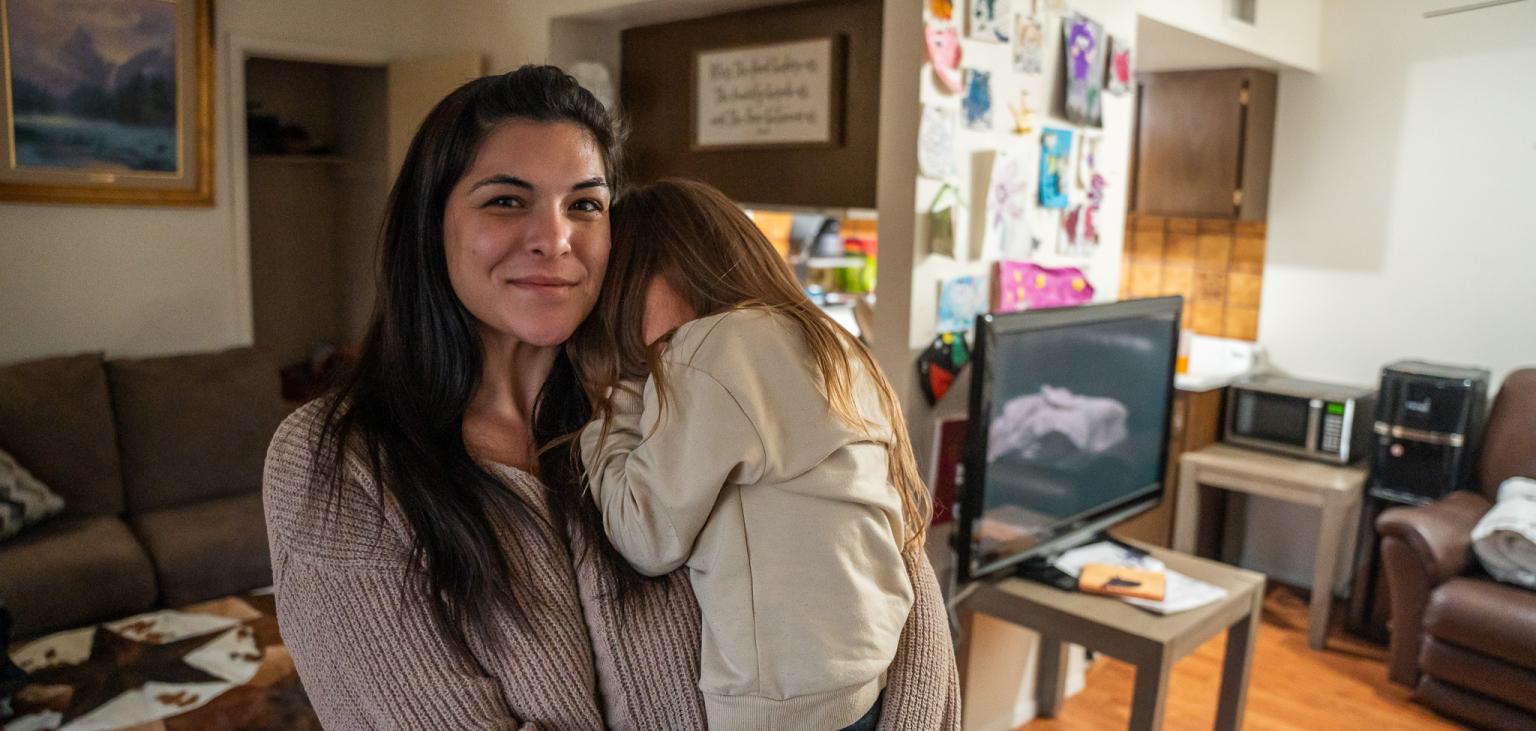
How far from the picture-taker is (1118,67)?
3037 millimetres

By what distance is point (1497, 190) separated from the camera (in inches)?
152

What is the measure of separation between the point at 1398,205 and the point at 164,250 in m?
4.50

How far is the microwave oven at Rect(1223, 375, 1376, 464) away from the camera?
3.87 metres

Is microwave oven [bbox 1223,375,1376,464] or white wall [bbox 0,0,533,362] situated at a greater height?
white wall [bbox 0,0,533,362]

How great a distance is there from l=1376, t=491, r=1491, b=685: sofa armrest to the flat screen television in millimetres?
924

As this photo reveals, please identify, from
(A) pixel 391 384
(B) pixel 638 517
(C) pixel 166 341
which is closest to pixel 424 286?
(A) pixel 391 384

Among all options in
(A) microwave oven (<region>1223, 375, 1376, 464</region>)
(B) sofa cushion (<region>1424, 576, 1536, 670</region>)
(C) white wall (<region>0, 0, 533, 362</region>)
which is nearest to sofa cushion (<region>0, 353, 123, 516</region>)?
(C) white wall (<region>0, 0, 533, 362</region>)

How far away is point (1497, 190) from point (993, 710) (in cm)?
267

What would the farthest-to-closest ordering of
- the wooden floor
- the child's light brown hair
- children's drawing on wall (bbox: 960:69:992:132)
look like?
the wooden floor → children's drawing on wall (bbox: 960:69:992:132) → the child's light brown hair

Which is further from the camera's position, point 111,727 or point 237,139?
point 237,139

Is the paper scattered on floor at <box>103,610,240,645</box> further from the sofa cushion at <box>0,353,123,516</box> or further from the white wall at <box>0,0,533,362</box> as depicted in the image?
the white wall at <box>0,0,533,362</box>

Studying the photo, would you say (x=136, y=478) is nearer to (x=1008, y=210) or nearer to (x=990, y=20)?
(x=1008, y=210)

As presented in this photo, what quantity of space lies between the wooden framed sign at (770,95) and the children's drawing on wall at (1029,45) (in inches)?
18.7

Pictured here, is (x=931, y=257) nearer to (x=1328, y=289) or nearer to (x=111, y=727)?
(x=111, y=727)
